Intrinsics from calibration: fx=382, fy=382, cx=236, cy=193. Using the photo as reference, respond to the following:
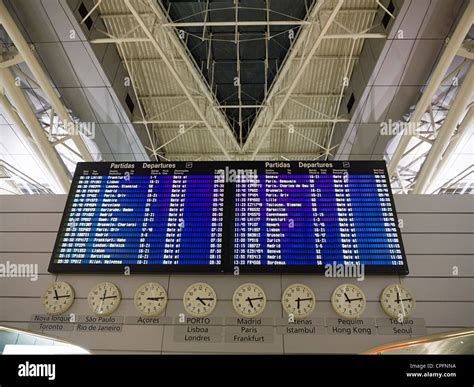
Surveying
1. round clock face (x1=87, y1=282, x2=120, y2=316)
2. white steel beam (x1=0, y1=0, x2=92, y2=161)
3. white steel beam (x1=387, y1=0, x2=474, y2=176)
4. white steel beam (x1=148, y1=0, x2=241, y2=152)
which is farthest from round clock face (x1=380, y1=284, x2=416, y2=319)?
white steel beam (x1=0, y1=0, x2=92, y2=161)

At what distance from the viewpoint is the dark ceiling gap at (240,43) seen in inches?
371

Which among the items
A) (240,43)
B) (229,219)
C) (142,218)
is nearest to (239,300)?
(229,219)

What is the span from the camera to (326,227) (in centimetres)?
541

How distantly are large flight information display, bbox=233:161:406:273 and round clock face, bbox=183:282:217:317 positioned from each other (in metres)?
0.56

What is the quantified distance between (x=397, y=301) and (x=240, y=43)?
7974 millimetres

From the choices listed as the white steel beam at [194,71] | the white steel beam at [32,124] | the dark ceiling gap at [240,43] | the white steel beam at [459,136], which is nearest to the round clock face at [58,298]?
the white steel beam at [194,71]

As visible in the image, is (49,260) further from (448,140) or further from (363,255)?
(448,140)

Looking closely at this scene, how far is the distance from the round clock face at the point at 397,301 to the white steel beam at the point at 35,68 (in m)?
8.72

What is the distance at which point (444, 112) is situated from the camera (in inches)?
418

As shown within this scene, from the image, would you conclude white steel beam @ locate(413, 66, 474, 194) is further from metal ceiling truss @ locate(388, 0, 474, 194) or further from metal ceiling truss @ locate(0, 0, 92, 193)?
metal ceiling truss @ locate(0, 0, 92, 193)

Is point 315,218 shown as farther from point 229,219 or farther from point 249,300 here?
point 249,300

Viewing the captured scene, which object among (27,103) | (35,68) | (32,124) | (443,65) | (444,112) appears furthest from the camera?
(444,112)

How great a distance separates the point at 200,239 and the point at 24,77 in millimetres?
7399
